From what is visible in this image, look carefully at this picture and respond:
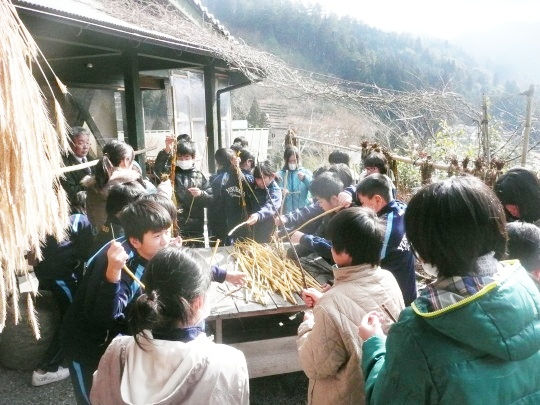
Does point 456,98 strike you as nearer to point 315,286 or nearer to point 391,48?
point 315,286

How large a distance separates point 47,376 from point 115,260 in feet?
6.76

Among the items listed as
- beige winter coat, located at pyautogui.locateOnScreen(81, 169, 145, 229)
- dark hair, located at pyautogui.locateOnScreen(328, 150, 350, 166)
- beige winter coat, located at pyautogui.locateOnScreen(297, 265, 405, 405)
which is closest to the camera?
beige winter coat, located at pyautogui.locateOnScreen(297, 265, 405, 405)

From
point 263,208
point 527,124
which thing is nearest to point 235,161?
point 263,208

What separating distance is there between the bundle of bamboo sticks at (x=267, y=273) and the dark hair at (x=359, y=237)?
1.01 meters

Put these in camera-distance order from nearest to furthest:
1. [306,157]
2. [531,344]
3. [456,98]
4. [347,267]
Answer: [531,344]
[347,267]
[456,98]
[306,157]

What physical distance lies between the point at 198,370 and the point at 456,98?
18.1 feet

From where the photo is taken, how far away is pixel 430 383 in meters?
1.05

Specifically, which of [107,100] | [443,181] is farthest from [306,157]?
[443,181]

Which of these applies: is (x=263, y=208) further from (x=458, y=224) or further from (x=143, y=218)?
(x=458, y=224)

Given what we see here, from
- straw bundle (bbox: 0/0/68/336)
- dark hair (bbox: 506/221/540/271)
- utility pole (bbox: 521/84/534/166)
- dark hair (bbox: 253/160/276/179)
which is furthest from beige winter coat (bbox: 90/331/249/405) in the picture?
utility pole (bbox: 521/84/534/166)

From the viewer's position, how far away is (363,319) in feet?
5.09

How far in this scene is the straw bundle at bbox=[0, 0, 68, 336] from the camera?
3.58ft

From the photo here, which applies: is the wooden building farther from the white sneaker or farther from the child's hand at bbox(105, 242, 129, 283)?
the child's hand at bbox(105, 242, 129, 283)

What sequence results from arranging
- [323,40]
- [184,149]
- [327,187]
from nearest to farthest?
[327,187] → [184,149] → [323,40]
